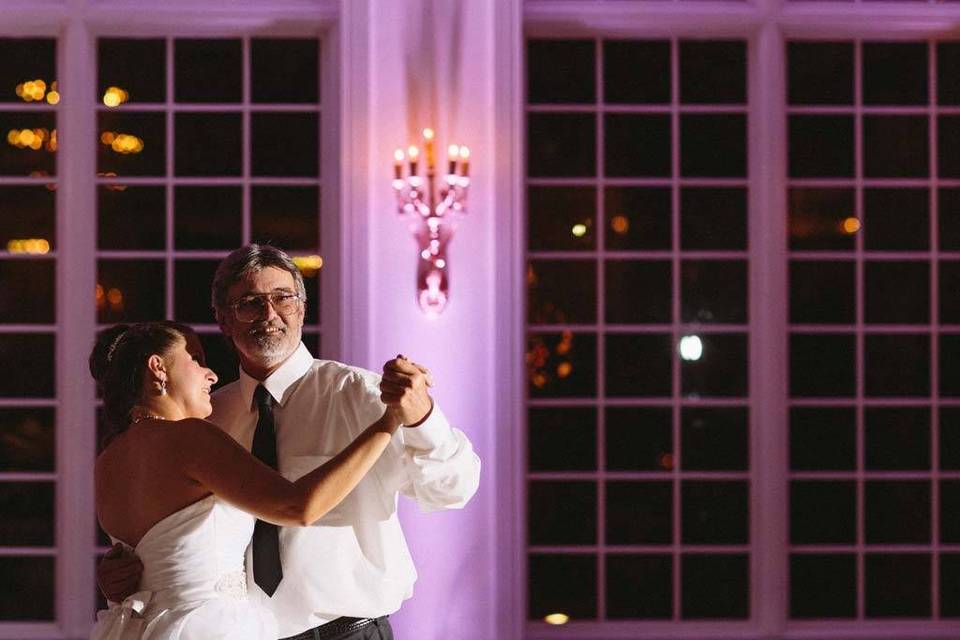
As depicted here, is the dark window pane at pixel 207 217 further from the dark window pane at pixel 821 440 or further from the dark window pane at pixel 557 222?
the dark window pane at pixel 821 440

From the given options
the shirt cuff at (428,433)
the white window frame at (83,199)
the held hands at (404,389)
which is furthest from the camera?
the white window frame at (83,199)

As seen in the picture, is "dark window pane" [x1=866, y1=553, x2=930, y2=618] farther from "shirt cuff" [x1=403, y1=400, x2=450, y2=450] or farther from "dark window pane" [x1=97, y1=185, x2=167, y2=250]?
"dark window pane" [x1=97, y1=185, x2=167, y2=250]

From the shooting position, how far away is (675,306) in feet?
13.4

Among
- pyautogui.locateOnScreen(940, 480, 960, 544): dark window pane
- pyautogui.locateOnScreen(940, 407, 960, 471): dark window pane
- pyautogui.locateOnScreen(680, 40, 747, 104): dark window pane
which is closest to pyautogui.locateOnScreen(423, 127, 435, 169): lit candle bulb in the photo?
pyautogui.locateOnScreen(680, 40, 747, 104): dark window pane

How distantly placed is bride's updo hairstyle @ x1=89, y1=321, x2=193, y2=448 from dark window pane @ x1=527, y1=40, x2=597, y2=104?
2435 millimetres

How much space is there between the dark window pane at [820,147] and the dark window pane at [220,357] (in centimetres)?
240

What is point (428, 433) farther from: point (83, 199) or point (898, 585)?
point (898, 585)

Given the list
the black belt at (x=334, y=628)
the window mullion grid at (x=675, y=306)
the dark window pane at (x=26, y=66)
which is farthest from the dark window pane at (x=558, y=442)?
the dark window pane at (x=26, y=66)

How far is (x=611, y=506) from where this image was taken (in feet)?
13.4

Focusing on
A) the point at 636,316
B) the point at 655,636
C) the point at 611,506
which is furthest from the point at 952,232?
the point at 655,636

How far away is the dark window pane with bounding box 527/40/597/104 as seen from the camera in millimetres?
4109

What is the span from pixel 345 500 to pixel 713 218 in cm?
243

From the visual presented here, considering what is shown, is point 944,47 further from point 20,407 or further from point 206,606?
point 20,407

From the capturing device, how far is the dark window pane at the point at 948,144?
4.14 meters
